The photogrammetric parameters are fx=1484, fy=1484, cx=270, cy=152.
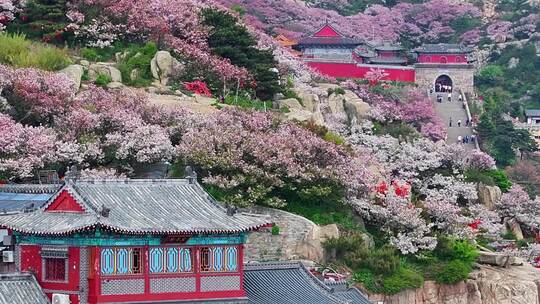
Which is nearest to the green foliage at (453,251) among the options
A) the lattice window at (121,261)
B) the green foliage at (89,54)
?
the green foliage at (89,54)

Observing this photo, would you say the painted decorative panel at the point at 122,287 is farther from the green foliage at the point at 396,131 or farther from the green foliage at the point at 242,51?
the green foliage at the point at 396,131

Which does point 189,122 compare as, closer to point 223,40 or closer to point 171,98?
point 171,98

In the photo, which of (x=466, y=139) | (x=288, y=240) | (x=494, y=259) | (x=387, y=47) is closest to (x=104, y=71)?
A: (x=288, y=240)

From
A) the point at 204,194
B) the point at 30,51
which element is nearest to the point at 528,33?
the point at 30,51

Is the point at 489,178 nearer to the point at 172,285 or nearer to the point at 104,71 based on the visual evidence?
the point at 104,71

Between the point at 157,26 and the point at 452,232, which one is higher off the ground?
the point at 157,26

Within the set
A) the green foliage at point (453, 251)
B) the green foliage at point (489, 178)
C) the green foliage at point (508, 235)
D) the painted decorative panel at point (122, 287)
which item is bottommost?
the green foliage at point (508, 235)

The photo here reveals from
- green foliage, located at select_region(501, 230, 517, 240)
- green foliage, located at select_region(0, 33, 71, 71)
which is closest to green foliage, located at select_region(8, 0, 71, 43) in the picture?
green foliage, located at select_region(0, 33, 71, 71)
